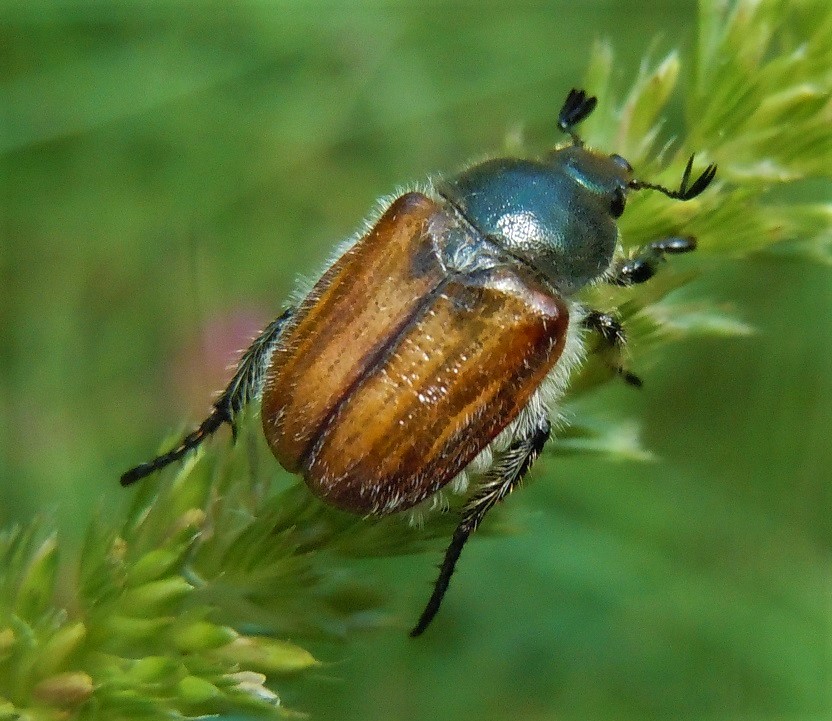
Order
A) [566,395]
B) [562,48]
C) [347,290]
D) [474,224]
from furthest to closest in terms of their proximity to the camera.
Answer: [562,48]
[474,224]
[347,290]
[566,395]

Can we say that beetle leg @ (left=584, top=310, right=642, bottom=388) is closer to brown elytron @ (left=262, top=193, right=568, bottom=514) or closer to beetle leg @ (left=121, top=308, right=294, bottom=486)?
brown elytron @ (left=262, top=193, right=568, bottom=514)

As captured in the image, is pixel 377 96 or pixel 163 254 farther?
pixel 377 96

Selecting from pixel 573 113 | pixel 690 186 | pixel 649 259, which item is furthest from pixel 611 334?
pixel 573 113

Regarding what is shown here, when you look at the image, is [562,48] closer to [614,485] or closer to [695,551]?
[614,485]

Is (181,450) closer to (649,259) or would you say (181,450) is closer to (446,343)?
(446,343)

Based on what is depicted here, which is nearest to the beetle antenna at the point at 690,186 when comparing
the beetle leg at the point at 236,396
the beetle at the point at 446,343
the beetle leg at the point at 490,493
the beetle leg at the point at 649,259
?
the beetle at the point at 446,343

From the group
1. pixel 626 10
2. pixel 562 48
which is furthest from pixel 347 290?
pixel 626 10
